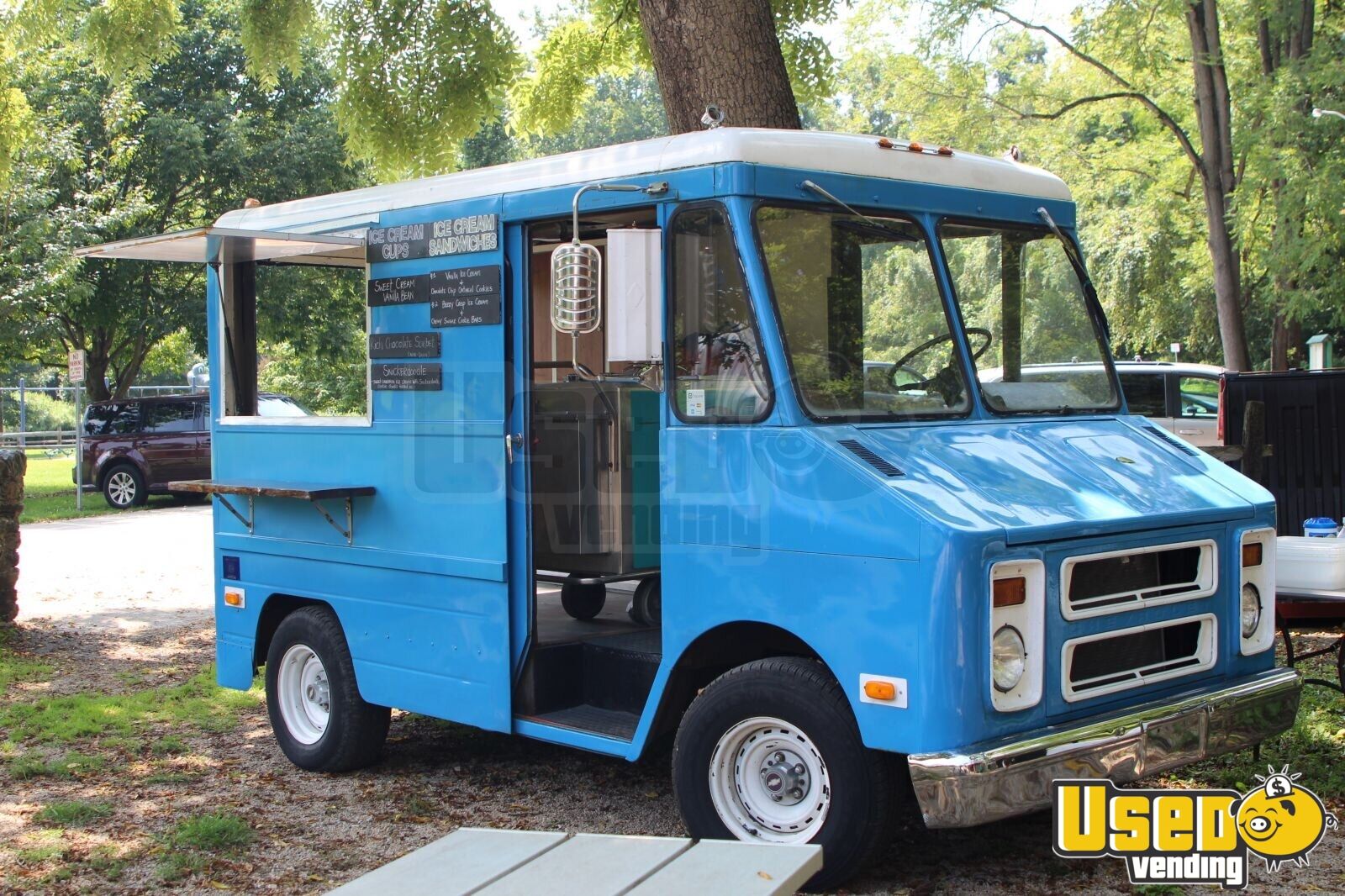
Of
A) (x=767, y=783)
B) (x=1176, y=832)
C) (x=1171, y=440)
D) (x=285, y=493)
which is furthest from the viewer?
(x=285, y=493)

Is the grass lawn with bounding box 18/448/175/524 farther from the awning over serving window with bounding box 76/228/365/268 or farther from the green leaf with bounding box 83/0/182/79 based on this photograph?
the awning over serving window with bounding box 76/228/365/268

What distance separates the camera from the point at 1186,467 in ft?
18.7

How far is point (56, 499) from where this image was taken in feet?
80.6

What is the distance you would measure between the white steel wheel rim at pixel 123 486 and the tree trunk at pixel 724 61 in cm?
1637

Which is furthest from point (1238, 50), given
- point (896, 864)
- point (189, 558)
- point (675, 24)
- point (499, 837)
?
point (499, 837)

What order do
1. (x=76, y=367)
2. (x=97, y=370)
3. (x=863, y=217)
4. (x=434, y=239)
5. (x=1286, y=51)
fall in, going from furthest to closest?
(x=97, y=370), (x=76, y=367), (x=1286, y=51), (x=434, y=239), (x=863, y=217)

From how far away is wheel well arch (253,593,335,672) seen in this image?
745 centimetres

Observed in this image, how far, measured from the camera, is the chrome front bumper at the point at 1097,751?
14.5 feet

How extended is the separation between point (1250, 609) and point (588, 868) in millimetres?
3464

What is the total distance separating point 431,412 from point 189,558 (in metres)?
10.7

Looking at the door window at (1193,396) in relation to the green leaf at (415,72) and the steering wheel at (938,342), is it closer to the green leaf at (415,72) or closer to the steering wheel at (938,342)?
the green leaf at (415,72)

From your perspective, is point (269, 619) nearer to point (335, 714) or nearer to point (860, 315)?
point (335, 714)

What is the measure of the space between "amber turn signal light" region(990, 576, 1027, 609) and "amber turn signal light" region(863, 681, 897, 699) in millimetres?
429

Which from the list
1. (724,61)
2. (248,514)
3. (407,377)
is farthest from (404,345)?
(724,61)
